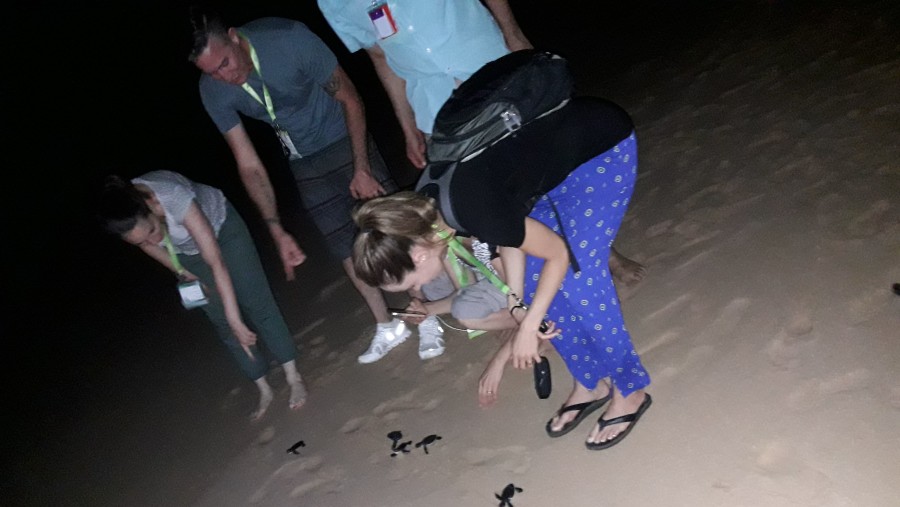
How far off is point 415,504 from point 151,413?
7.29ft

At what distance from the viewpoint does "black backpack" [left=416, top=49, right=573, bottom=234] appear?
5.14ft

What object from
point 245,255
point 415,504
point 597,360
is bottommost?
point 415,504

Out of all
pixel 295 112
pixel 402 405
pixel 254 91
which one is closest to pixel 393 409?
pixel 402 405

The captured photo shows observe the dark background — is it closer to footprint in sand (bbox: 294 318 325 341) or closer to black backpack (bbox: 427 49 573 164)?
black backpack (bbox: 427 49 573 164)

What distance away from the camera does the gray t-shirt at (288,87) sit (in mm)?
2375

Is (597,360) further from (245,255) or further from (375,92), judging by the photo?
(375,92)

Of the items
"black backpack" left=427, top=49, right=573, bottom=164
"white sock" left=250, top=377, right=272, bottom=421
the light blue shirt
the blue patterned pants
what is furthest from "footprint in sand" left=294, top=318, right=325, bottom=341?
"black backpack" left=427, top=49, right=573, bottom=164

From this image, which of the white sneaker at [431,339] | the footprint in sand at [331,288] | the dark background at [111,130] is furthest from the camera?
the dark background at [111,130]

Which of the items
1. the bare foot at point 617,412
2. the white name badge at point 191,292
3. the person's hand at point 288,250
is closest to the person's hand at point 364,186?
the person's hand at point 288,250

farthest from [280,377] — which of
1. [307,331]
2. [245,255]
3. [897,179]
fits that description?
[897,179]

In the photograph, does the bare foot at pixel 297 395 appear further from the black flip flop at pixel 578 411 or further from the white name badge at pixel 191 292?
the black flip flop at pixel 578 411

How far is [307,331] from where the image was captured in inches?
140

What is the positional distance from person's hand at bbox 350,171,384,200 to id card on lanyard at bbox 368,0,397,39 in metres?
0.54

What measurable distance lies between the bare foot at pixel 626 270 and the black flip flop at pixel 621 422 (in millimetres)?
688
